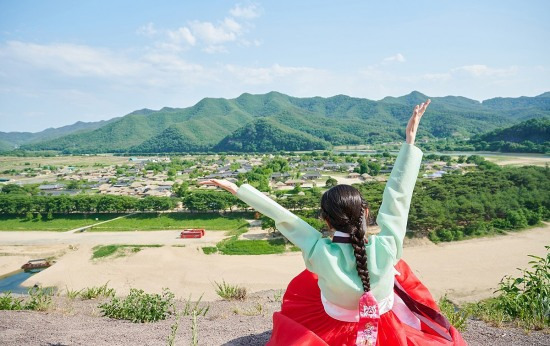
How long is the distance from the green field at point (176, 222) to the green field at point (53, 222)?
7.58 ft

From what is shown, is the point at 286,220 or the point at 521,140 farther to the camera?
the point at 521,140

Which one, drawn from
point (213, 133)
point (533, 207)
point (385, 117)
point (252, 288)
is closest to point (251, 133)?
point (213, 133)

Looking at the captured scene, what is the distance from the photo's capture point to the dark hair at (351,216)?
191 centimetres

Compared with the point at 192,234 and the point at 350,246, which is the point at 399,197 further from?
the point at 192,234

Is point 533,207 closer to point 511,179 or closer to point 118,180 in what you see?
point 511,179

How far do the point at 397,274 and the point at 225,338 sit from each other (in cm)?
278

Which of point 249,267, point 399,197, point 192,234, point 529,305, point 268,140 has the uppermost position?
point 268,140

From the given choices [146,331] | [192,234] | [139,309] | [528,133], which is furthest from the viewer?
[528,133]

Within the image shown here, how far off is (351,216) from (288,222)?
34cm

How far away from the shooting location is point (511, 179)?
3170 cm

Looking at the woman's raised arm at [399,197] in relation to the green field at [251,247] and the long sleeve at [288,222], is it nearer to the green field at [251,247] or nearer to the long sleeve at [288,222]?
the long sleeve at [288,222]

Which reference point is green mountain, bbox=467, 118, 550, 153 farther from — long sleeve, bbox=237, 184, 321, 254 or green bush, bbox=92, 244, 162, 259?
long sleeve, bbox=237, 184, 321, 254

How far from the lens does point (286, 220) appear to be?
2.02 m

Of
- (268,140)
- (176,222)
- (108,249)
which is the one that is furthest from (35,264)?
(268,140)
